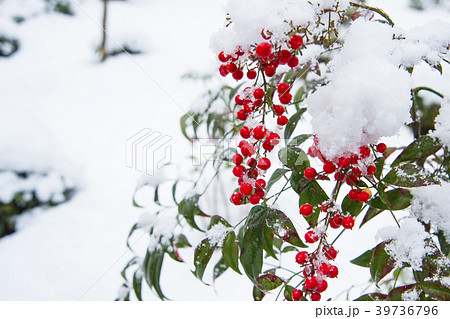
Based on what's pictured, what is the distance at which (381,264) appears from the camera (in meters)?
0.40

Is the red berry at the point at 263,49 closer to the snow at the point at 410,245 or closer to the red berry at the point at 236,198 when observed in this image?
the red berry at the point at 236,198

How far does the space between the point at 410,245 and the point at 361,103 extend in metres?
0.19

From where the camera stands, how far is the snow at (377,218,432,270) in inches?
15.2

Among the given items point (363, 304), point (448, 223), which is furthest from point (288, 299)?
point (448, 223)

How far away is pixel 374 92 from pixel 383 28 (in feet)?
0.35

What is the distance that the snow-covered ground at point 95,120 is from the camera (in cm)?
125

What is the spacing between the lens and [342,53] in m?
0.37

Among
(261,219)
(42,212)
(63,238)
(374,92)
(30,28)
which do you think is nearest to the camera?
(374,92)

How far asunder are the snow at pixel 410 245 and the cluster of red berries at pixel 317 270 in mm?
80

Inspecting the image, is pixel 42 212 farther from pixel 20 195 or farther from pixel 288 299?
pixel 288 299

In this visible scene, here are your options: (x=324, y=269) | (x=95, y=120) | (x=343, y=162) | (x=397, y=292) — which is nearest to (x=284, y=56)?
(x=343, y=162)

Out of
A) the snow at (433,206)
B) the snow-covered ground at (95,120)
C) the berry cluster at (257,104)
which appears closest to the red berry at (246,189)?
the berry cluster at (257,104)

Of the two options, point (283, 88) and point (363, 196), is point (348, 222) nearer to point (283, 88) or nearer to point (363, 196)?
point (363, 196)

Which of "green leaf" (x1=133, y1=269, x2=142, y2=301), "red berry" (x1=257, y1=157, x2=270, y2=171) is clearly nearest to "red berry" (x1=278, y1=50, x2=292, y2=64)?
"red berry" (x1=257, y1=157, x2=270, y2=171)
